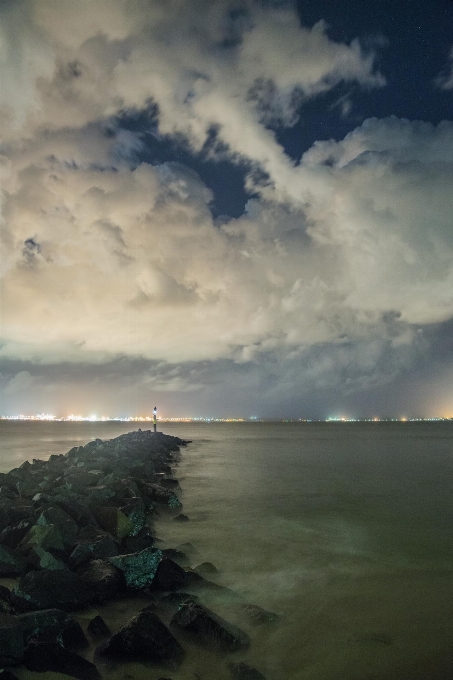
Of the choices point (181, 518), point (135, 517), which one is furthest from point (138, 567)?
point (181, 518)

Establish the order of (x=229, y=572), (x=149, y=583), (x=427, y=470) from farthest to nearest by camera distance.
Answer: (x=427, y=470)
(x=229, y=572)
(x=149, y=583)

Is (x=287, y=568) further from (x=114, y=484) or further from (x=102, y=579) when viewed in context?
(x=114, y=484)

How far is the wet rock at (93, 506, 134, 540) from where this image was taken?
340 inches

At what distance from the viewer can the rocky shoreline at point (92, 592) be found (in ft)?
14.1

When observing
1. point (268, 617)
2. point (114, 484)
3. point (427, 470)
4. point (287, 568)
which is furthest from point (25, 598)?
point (427, 470)

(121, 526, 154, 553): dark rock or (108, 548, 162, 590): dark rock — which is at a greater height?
(108, 548, 162, 590): dark rock

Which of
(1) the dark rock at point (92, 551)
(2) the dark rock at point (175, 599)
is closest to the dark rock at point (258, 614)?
(2) the dark rock at point (175, 599)

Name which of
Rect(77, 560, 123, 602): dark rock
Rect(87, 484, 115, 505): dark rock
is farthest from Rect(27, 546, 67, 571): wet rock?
Rect(87, 484, 115, 505): dark rock

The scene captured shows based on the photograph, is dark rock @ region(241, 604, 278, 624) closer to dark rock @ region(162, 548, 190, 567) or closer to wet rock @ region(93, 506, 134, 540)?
dark rock @ region(162, 548, 190, 567)

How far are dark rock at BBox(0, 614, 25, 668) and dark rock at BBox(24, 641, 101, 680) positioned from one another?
0.27 feet

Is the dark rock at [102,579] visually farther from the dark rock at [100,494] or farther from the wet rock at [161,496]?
the wet rock at [161,496]

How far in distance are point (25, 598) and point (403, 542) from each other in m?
7.90

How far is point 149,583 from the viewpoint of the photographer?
619 cm

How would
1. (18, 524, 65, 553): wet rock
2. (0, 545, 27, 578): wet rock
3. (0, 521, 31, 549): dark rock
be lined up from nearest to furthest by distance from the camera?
(0, 545, 27, 578): wet rock, (18, 524, 65, 553): wet rock, (0, 521, 31, 549): dark rock
